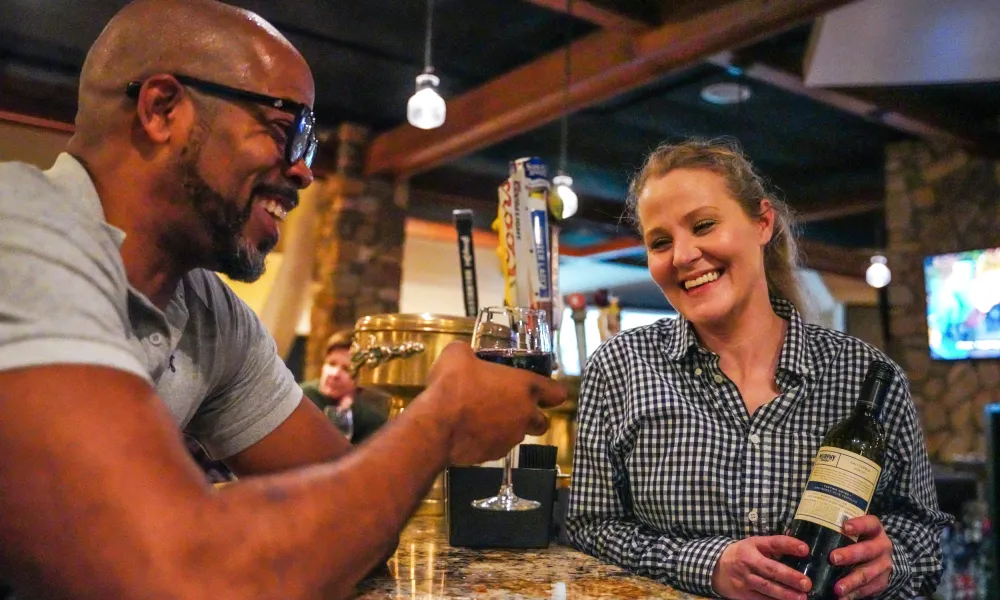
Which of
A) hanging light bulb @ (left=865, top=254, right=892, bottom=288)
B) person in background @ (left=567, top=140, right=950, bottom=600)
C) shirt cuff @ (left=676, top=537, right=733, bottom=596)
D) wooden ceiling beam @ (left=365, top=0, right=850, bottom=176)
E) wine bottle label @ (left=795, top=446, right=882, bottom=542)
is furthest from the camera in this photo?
hanging light bulb @ (left=865, top=254, right=892, bottom=288)

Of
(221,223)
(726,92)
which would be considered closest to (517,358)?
(221,223)

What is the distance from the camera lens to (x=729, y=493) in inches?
48.3

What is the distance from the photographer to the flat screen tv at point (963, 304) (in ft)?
15.8

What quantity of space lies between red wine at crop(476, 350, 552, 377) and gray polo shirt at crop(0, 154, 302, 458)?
1.24 ft

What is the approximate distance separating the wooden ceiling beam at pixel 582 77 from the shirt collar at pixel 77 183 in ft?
9.95

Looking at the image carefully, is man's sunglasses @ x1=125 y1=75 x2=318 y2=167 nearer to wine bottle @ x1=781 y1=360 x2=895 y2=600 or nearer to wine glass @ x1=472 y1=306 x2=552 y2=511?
wine glass @ x1=472 y1=306 x2=552 y2=511

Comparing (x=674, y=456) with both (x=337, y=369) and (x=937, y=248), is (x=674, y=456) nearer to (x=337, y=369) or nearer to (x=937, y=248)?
(x=337, y=369)

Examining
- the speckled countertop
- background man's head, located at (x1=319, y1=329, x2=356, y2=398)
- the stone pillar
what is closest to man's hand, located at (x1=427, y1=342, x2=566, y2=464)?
the speckled countertop

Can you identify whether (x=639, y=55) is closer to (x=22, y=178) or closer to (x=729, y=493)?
(x=729, y=493)

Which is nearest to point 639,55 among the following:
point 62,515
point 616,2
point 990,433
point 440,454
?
point 616,2

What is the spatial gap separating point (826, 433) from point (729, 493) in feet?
0.59

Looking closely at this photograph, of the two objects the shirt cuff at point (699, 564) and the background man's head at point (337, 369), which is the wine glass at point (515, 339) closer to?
the shirt cuff at point (699, 564)

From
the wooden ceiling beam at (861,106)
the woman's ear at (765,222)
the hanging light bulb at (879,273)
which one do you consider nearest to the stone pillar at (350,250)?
the wooden ceiling beam at (861,106)

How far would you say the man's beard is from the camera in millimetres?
905
